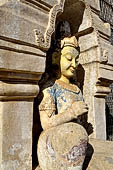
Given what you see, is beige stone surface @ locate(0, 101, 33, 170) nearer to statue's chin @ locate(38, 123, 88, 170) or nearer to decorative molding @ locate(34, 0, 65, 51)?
statue's chin @ locate(38, 123, 88, 170)

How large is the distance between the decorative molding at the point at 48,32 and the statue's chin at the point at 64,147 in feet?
2.18

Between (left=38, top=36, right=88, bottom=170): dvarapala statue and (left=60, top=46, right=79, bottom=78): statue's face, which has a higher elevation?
(left=60, top=46, right=79, bottom=78): statue's face

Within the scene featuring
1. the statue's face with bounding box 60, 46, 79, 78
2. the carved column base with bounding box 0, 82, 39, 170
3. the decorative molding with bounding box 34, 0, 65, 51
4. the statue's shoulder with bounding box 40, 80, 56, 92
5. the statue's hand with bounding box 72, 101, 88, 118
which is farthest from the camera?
the statue's face with bounding box 60, 46, 79, 78

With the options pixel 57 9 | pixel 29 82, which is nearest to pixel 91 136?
pixel 29 82

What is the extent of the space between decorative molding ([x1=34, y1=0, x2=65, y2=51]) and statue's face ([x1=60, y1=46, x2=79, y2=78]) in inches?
12.5

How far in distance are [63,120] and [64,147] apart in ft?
0.87

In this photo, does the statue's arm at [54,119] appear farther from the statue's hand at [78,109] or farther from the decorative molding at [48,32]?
the decorative molding at [48,32]

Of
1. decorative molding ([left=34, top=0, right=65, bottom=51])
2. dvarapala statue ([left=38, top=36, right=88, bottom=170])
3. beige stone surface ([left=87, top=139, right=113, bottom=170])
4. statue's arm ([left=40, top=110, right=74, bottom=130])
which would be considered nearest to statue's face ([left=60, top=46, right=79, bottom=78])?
dvarapala statue ([left=38, top=36, right=88, bottom=170])

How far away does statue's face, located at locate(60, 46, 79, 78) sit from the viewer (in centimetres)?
240

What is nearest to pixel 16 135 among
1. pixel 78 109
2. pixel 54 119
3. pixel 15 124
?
pixel 15 124

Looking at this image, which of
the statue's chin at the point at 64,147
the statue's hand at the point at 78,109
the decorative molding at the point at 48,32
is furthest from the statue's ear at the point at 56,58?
the statue's chin at the point at 64,147

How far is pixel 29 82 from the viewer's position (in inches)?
79.0

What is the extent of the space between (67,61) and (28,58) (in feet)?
1.89

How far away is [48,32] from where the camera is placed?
2.11m
